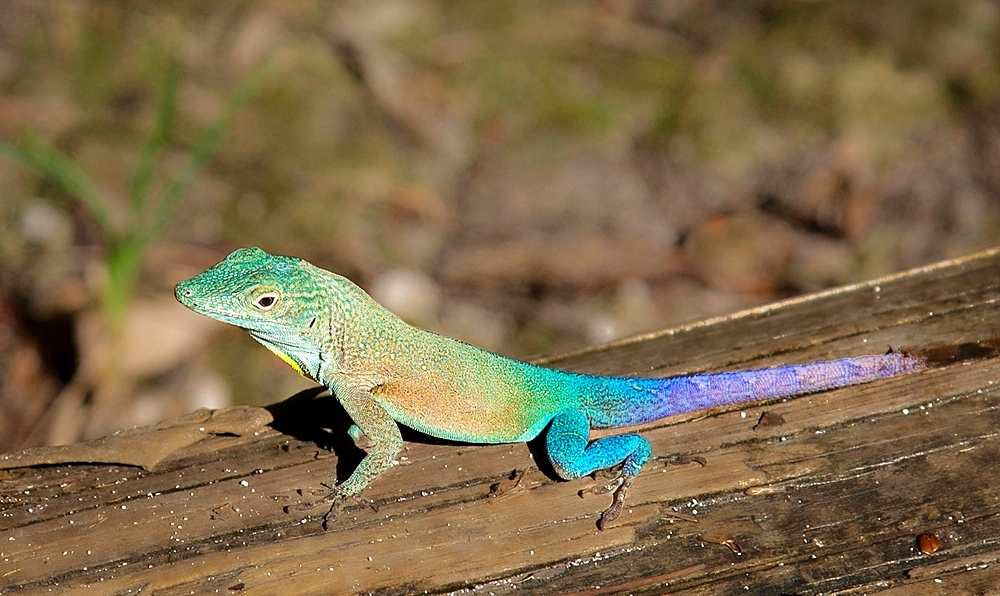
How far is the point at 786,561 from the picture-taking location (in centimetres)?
252

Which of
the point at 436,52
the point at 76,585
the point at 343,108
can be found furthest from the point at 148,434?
the point at 436,52

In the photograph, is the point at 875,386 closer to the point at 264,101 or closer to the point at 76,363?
the point at 76,363

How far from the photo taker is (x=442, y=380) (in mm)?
3357

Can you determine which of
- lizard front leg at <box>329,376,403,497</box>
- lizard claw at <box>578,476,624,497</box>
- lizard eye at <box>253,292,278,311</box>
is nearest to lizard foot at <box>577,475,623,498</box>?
lizard claw at <box>578,476,624,497</box>

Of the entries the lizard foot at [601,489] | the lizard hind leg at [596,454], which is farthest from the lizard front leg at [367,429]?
the lizard foot at [601,489]

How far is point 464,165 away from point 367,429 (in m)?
4.76

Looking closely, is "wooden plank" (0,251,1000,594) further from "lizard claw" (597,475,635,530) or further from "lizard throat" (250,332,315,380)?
"lizard throat" (250,332,315,380)

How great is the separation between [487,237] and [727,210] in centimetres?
195

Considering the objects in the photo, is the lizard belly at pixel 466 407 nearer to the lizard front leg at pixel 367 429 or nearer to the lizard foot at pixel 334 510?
the lizard front leg at pixel 367 429

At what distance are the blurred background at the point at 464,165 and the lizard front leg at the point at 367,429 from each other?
272 cm

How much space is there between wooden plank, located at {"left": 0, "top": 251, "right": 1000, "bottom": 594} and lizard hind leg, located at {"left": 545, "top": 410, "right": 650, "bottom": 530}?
0.13 feet

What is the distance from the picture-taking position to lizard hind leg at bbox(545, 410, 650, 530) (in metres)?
A: 2.84

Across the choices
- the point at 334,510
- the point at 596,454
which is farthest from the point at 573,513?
the point at 334,510

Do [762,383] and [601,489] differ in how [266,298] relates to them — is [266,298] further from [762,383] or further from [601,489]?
[762,383]
